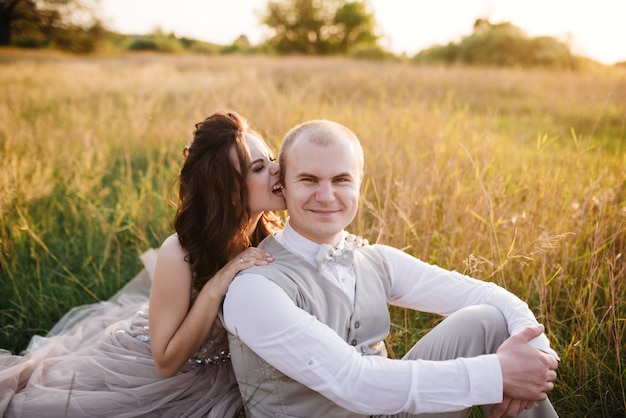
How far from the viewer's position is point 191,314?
2062 mm

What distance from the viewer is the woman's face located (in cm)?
220

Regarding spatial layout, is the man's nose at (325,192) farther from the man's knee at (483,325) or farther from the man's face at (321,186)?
the man's knee at (483,325)

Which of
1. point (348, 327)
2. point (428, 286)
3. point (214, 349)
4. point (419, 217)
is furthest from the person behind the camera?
point (419, 217)

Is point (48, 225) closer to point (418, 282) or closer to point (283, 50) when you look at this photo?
point (418, 282)

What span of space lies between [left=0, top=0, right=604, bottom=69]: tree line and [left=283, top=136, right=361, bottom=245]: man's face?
7.11m

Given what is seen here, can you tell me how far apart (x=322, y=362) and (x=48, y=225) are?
329 cm

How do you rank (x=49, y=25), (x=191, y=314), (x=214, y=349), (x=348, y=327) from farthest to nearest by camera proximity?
(x=49, y=25)
(x=214, y=349)
(x=191, y=314)
(x=348, y=327)

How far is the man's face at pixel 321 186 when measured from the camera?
6.18 ft

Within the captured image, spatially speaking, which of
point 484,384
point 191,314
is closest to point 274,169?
point 191,314

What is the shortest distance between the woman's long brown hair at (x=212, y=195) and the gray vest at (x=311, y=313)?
268mm

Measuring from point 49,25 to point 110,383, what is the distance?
751 inches

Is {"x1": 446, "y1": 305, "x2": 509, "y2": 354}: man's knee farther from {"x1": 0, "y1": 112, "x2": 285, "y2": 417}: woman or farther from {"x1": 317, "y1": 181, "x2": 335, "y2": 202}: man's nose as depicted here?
{"x1": 0, "y1": 112, "x2": 285, "y2": 417}: woman

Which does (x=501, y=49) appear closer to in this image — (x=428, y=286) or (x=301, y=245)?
(x=428, y=286)

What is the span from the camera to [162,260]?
85.1 inches
